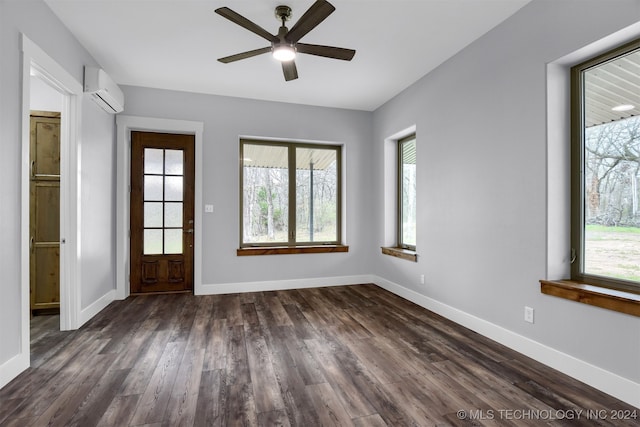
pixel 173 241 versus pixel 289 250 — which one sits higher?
pixel 173 241

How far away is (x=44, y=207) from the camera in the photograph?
341cm

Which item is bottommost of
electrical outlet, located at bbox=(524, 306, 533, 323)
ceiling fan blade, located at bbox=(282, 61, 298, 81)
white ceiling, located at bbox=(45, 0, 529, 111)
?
electrical outlet, located at bbox=(524, 306, 533, 323)

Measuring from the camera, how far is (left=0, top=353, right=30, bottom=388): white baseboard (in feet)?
6.65

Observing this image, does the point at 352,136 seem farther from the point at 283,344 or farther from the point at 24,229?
the point at 24,229

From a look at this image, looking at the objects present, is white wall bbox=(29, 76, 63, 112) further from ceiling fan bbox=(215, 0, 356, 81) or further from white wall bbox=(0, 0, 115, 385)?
ceiling fan bbox=(215, 0, 356, 81)

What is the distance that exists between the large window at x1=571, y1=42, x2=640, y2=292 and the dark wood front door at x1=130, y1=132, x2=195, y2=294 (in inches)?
169

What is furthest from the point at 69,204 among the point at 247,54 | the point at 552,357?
the point at 552,357

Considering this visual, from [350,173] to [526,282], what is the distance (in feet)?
9.91

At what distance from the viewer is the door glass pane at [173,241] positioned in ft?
14.6

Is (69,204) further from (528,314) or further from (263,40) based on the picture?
(528,314)

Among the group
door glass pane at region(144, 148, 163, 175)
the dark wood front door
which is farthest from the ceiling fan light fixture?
door glass pane at region(144, 148, 163, 175)

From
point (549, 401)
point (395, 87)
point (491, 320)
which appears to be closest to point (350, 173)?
point (395, 87)

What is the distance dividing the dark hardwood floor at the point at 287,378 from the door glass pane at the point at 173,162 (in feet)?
6.48

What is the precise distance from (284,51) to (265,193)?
2.56m
